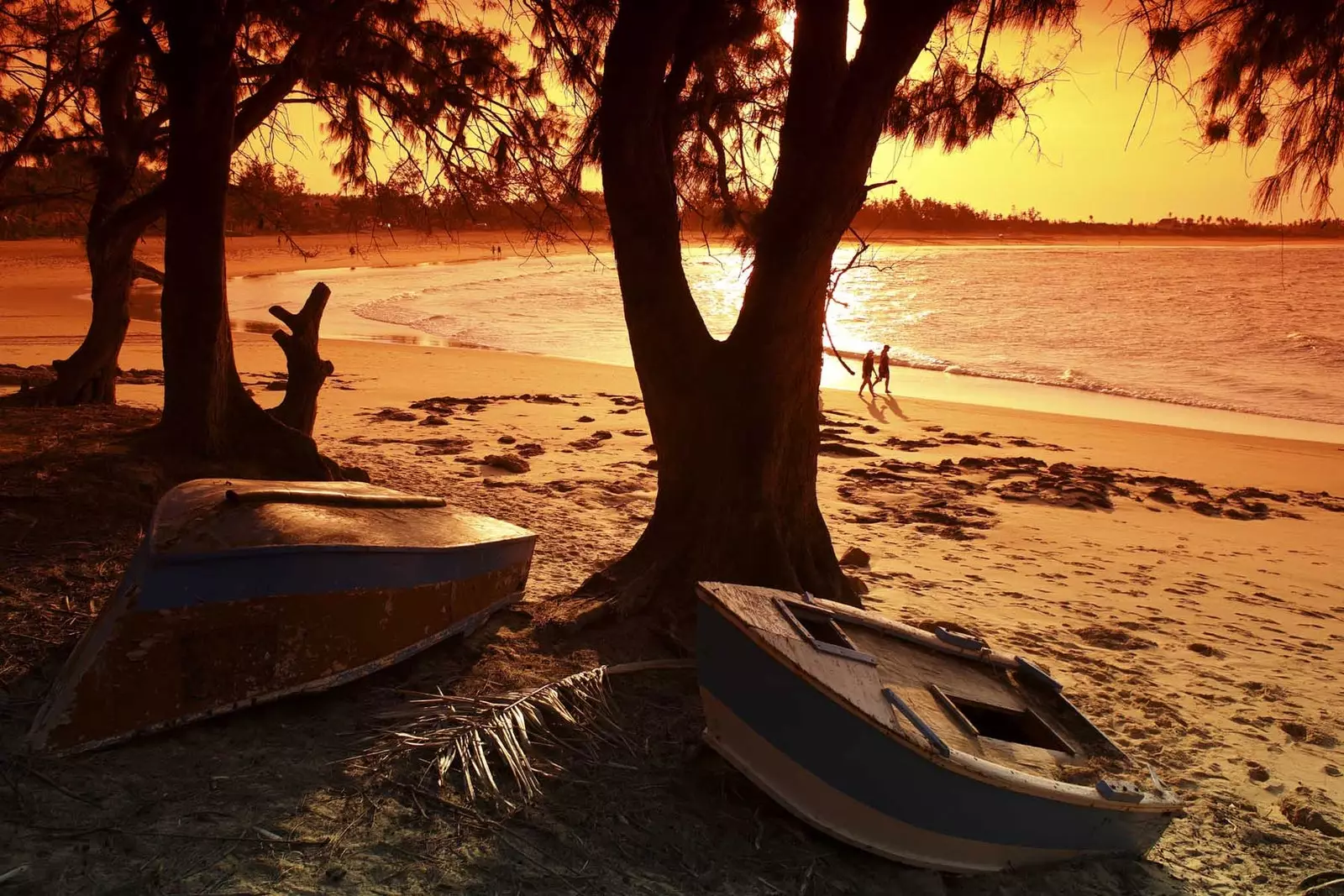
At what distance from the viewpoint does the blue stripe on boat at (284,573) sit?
3.76 m

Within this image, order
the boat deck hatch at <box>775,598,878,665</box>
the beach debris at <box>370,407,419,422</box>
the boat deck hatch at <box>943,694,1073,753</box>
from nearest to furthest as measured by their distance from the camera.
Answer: the boat deck hatch at <box>775,598,878,665</box>
the boat deck hatch at <box>943,694,1073,753</box>
the beach debris at <box>370,407,419,422</box>

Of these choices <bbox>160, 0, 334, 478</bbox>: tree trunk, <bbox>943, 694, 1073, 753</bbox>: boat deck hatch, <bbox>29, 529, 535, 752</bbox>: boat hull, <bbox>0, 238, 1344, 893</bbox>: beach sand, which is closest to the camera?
<bbox>0, 238, 1344, 893</bbox>: beach sand

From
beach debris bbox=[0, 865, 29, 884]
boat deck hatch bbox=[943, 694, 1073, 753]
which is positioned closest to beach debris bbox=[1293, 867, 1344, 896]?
boat deck hatch bbox=[943, 694, 1073, 753]

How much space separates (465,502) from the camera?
7926 millimetres

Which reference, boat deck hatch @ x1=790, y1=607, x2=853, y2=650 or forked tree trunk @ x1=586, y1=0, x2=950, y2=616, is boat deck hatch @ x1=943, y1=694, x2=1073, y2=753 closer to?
boat deck hatch @ x1=790, y1=607, x2=853, y2=650

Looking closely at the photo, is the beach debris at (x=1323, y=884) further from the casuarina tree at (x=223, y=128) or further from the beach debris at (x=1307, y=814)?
the casuarina tree at (x=223, y=128)

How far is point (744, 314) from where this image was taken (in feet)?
17.8

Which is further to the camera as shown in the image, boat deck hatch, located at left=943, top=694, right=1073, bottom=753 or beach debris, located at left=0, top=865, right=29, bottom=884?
boat deck hatch, located at left=943, top=694, right=1073, bottom=753

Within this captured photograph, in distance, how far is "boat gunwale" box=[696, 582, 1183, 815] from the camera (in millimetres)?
3395

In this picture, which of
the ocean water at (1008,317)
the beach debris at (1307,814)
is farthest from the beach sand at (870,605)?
the ocean water at (1008,317)

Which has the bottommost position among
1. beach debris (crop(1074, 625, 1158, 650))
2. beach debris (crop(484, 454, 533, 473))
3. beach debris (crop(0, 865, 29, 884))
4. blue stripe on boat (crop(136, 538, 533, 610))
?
beach debris (crop(1074, 625, 1158, 650))

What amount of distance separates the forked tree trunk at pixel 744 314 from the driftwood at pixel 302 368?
3710mm

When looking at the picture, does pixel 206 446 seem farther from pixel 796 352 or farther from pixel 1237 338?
pixel 1237 338

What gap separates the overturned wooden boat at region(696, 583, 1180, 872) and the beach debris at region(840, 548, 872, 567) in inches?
119
